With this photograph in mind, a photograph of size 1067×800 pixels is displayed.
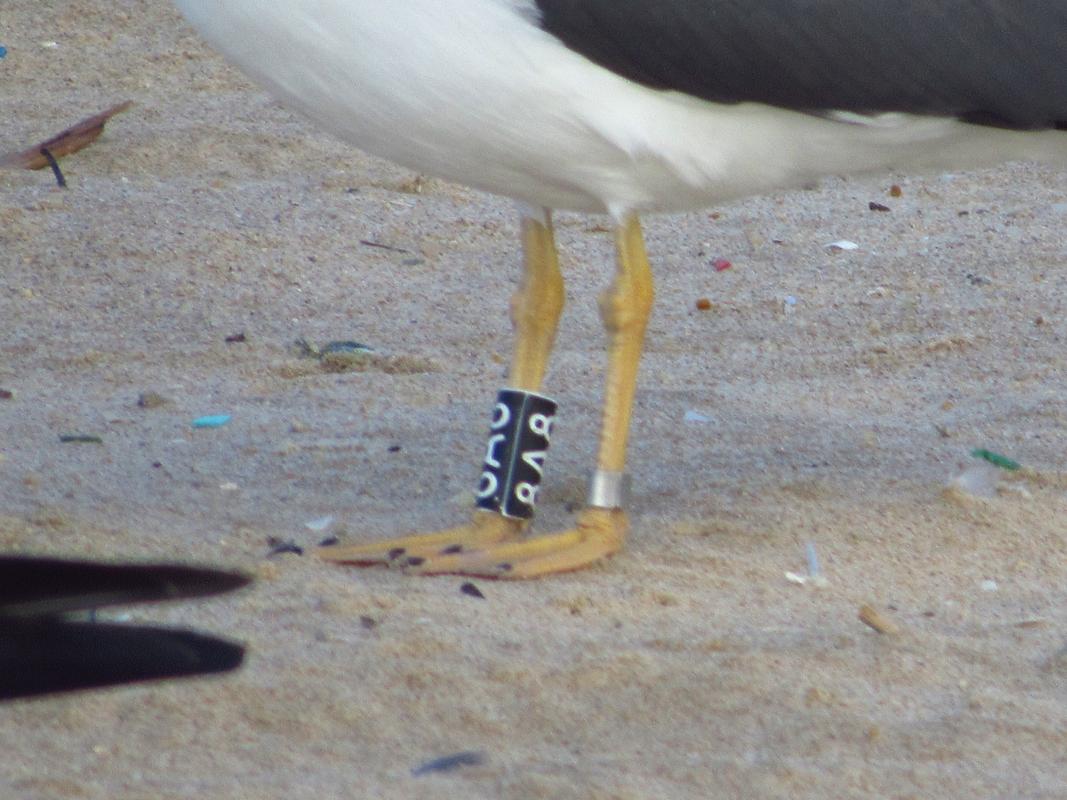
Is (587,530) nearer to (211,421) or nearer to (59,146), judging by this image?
(211,421)

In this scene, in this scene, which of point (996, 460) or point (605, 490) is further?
point (996, 460)

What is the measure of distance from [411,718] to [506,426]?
1.11m

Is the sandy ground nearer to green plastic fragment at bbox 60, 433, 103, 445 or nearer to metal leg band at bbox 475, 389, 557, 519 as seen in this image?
green plastic fragment at bbox 60, 433, 103, 445

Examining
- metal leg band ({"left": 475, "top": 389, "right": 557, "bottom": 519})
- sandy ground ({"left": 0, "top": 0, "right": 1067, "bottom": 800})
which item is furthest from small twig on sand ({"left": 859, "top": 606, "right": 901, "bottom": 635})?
metal leg band ({"left": 475, "top": 389, "right": 557, "bottom": 519})

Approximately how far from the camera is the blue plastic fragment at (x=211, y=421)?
475 cm

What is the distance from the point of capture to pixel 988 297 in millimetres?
5875

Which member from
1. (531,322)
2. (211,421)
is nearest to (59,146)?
(211,421)

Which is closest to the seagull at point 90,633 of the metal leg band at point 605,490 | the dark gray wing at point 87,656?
the dark gray wing at point 87,656

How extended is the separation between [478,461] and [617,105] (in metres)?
1.30

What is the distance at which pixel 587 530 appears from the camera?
3.79m

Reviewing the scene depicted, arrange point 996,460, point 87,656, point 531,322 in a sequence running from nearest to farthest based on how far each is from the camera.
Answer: point 87,656 → point 531,322 → point 996,460

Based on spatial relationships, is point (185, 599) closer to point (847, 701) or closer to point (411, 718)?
point (411, 718)

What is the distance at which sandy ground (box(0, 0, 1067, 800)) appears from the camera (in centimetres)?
279

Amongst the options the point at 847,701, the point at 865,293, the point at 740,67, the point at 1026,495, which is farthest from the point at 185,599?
the point at 865,293
